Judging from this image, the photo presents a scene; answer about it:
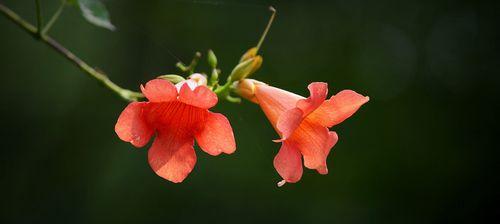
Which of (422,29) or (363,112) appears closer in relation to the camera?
(363,112)

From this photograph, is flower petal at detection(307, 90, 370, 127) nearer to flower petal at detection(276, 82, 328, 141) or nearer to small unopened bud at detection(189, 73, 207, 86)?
flower petal at detection(276, 82, 328, 141)

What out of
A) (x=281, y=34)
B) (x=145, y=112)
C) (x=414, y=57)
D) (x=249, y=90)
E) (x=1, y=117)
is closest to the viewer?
(x=145, y=112)

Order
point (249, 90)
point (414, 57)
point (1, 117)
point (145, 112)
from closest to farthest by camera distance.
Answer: point (145, 112), point (249, 90), point (1, 117), point (414, 57)

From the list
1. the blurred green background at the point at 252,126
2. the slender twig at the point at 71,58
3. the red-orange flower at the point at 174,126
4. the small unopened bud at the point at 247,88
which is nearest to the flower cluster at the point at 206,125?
the red-orange flower at the point at 174,126

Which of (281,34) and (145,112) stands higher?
(145,112)

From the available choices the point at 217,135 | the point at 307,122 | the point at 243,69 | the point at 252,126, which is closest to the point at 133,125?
the point at 217,135

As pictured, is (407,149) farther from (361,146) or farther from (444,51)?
(444,51)

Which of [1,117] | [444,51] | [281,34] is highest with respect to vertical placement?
[444,51]

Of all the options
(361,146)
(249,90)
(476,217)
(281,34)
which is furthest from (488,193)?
(249,90)
